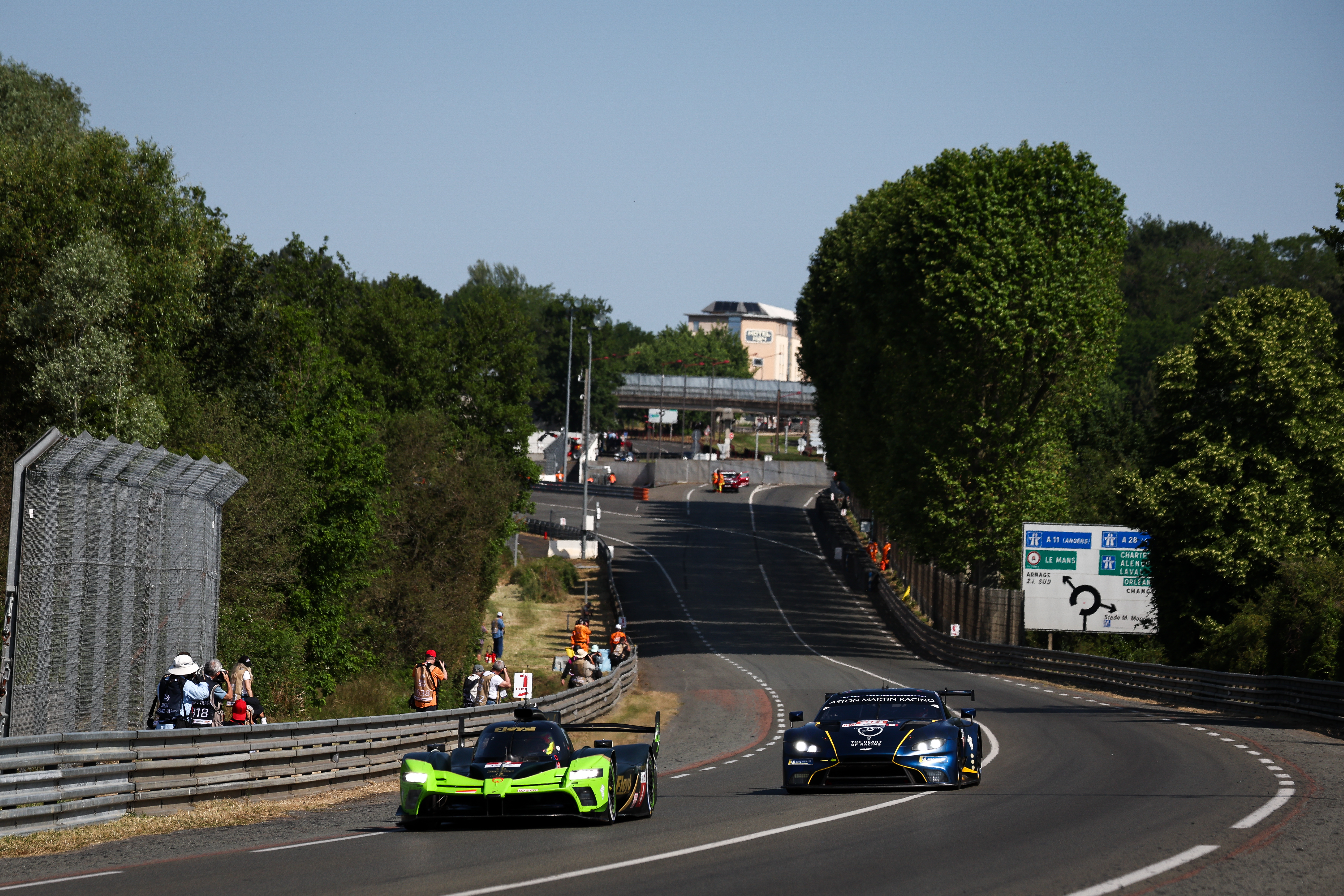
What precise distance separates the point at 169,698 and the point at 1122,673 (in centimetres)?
2744

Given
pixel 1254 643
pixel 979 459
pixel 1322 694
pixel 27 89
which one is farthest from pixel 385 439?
pixel 1322 694

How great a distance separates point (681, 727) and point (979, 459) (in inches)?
862

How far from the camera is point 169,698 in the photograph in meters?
15.9

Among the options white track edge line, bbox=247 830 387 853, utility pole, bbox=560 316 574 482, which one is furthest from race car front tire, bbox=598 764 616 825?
utility pole, bbox=560 316 574 482

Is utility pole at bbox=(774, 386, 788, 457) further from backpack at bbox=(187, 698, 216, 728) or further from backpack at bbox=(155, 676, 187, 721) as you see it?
backpack at bbox=(155, 676, 187, 721)

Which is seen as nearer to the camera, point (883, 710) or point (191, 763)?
point (191, 763)

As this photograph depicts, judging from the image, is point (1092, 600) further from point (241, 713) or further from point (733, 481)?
point (733, 481)

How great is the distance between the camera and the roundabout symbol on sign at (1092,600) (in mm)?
41969

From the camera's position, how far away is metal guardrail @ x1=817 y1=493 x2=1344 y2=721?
26.2 meters

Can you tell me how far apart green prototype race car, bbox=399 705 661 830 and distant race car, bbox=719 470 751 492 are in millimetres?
105428

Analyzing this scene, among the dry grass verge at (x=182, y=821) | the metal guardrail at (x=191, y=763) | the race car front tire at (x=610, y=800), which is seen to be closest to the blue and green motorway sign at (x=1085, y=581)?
the metal guardrail at (x=191, y=763)

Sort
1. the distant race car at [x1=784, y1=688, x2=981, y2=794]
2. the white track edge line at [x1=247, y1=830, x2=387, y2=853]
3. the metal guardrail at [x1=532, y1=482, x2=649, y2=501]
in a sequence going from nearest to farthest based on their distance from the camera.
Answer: the white track edge line at [x1=247, y1=830, x2=387, y2=853]
the distant race car at [x1=784, y1=688, x2=981, y2=794]
the metal guardrail at [x1=532, y1=482, x2=649, y2=501]

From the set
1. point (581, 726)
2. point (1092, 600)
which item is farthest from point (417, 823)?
point (1092, 600)

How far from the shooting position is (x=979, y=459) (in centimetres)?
4788
